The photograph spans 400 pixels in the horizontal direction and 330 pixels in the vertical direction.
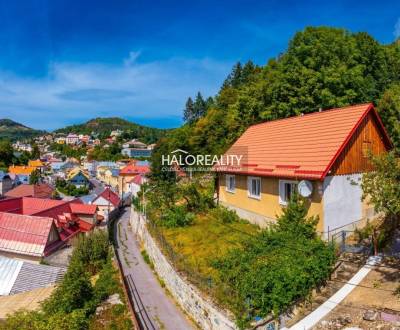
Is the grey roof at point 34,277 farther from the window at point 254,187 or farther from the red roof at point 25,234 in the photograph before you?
the window at point 254,187

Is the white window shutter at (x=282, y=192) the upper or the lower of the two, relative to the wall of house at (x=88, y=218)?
upper

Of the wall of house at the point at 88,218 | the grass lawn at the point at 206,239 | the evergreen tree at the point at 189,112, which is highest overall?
A: the evergreen tree at the point at 189,112

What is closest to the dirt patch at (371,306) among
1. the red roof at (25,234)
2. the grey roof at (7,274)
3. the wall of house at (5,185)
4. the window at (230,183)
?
the window at (230,183)

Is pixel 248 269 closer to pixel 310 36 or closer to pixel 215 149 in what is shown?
pixel 310 36

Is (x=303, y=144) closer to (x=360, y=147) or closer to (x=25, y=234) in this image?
(x=360, y=147)

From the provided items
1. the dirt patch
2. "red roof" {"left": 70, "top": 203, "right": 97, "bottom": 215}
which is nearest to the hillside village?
the dirt patch

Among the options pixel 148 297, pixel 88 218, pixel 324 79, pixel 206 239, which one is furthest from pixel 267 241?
pixel 88 218

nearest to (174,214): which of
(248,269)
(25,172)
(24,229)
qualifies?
(24,229)
